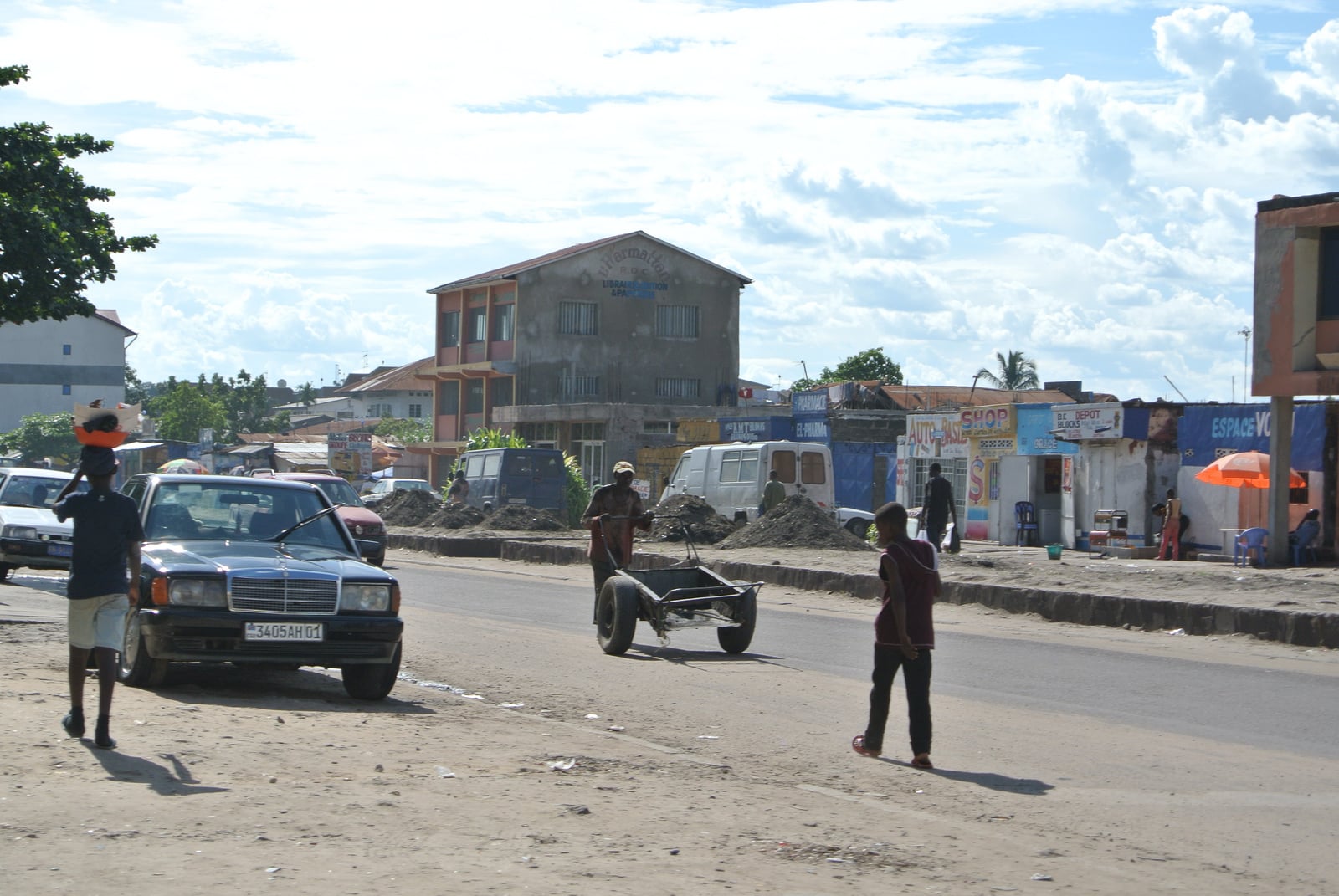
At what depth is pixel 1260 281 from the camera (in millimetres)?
28250

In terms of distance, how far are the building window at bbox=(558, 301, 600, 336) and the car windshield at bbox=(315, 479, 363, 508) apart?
42.2 meters

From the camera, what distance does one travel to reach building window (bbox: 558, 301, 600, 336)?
227ft

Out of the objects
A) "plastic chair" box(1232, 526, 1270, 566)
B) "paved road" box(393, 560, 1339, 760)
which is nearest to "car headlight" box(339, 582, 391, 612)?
"paved road" box(393, 560, 1339, 760)

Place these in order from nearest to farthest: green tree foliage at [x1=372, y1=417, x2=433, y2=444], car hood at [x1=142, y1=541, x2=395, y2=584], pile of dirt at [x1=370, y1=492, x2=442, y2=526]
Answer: car hood at [x1=142, y1=541, x2=395, y2=584] → pile of dirt at [x1=370, y1=492, x2=442, y2=526] → green tree foliage at [x1=372, y1=417, x2=433, y2=444]

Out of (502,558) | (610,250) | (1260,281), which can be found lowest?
(502,558)

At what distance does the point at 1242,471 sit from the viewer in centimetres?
2800

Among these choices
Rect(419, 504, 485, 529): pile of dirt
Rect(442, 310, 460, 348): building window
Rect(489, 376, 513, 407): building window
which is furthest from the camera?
Rect(442, 310, 460, 348): building window

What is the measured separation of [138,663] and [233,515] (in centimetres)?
141

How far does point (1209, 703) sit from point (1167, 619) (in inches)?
278

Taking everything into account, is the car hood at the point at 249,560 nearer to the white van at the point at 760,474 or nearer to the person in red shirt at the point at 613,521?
the person in red shirt at the point at 613,521

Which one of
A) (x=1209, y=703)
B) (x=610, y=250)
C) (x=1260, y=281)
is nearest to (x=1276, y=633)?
(x=1209, y=703)

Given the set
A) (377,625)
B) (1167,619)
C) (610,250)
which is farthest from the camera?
(610,250)

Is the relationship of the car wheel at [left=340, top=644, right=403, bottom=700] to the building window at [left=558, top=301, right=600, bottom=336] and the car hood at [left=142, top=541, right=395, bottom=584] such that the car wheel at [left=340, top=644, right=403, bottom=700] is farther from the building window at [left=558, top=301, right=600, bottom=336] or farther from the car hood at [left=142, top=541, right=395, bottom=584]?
the building window at [left=558, top=301, right=600, bottom=336]

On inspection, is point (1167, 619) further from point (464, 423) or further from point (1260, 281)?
point (464, 423)
